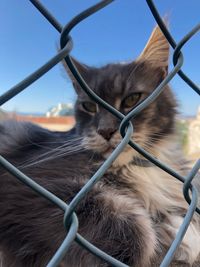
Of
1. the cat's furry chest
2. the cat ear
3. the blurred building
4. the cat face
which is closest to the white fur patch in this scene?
the cat's furry chest

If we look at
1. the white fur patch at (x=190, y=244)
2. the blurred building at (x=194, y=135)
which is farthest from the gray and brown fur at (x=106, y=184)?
the blurred building at (x=194, y=135)

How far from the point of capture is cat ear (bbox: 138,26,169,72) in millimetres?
1344

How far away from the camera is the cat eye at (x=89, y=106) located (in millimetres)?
1386

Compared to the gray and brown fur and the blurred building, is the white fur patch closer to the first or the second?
Result: the gray and brown fur

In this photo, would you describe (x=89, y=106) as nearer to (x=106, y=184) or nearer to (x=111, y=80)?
(x=111, y=80)

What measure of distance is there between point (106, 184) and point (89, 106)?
351 millimetres

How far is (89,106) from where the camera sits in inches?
55.7

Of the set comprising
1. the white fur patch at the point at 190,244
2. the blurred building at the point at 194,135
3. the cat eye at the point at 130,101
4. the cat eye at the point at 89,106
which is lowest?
the blurred building at the point at 194,135

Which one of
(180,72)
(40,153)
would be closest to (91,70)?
(40,153)

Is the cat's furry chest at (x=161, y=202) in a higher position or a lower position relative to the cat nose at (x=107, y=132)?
lower

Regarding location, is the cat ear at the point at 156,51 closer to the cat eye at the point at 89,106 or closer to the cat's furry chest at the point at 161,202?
the cat eye at the point at 89,106

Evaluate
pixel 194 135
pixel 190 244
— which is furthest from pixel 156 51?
pixel 194 135

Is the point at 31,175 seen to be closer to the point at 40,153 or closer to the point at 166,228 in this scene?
the point at 40,153

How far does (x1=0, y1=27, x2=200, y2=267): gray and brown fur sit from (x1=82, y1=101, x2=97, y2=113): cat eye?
2 centimetres
